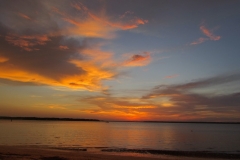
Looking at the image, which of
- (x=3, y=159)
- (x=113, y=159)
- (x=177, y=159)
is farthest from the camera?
(x=177, y=159)

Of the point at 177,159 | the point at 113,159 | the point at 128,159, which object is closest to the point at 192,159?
the point at 177,159

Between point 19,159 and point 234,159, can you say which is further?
point 234,159

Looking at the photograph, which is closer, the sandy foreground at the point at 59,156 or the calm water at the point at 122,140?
the sandy foreground at the point at 59,156

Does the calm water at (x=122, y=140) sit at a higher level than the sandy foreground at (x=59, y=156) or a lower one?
higher

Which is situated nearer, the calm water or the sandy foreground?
the sandy foreground

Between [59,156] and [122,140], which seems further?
[122,140]

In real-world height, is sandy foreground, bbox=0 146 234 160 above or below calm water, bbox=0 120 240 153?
below

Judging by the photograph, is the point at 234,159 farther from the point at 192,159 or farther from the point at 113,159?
the point at 113,159

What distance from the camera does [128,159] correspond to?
29000mm

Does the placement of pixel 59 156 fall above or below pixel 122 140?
below

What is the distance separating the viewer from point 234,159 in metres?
34.0

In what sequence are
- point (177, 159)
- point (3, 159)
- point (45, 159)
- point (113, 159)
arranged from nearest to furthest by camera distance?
point (3, 159)
point (45, 159)
point (113, 159)
point (177, 159)

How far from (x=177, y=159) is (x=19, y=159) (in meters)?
21.5

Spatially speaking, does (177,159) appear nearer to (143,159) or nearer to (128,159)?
(143,159)
